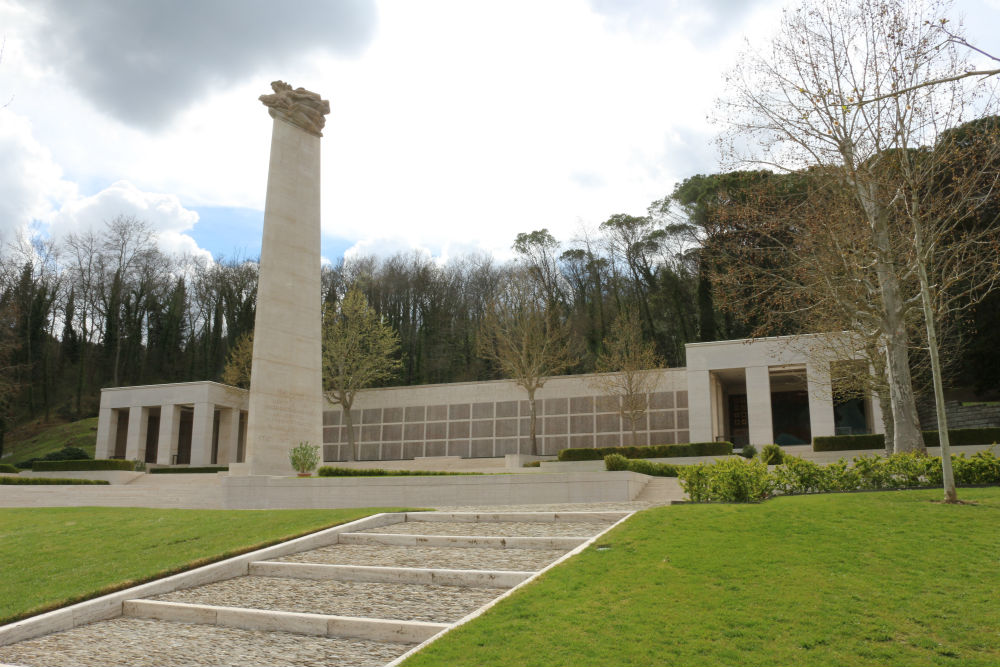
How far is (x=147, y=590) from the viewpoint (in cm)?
889

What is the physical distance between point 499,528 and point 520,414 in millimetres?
27555

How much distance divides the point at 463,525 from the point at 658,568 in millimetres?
6095

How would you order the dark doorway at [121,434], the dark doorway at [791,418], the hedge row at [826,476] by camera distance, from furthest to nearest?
the dark doorway at [121,434], the dark doorway at [791,418], the hedge row at [826,476]

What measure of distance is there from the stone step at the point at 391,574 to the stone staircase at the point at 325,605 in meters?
0.01

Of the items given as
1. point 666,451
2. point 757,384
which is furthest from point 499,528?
point 757,384

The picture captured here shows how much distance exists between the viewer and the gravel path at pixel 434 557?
952cm

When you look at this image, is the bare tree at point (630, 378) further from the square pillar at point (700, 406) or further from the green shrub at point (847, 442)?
the green shrub at point (847, 442)

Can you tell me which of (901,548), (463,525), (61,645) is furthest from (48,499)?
(901,548)

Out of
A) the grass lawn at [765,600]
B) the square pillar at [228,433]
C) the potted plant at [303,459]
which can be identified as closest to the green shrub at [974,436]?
the grass lawn at [765,600]

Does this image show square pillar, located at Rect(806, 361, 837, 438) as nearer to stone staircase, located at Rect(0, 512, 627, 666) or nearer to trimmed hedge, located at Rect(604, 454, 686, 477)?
trimmed hedge, located at Rect(604, 454, 686, 477)

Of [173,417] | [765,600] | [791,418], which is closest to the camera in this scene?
[765,600]

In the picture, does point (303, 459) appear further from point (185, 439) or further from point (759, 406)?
point (185, 439)

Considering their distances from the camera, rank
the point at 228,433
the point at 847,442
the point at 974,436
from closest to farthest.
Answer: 1. the point at 974,436
2. the point at 847,442
3. the point at 228,433

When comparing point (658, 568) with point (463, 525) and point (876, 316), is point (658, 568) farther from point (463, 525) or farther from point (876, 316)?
point (876, 316)
